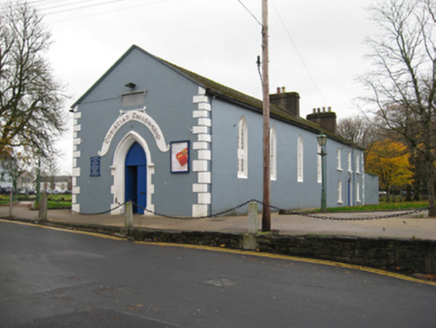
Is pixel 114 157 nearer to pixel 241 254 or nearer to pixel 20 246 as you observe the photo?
pixel 20 246

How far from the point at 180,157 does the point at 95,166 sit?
201 inches

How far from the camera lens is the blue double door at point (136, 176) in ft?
62.6

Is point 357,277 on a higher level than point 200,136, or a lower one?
lower

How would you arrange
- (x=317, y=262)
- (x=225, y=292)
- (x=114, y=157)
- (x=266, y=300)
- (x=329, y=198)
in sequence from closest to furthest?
(x=266, y=300)
(x=225, y=292)
(x=317, y=262)
(x=114, y=157)
(x=329, y=198)

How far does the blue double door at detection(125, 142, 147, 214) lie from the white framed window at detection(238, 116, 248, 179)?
14.3ft

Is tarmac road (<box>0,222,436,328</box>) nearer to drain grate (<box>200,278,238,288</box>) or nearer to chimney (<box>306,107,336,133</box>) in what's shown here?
drain grate (<box>200,278,238,288</box>)

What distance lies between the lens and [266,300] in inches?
243

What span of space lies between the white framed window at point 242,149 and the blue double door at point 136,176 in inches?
172

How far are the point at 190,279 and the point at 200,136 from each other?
10036 mm

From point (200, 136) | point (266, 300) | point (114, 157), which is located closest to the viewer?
point (266, 300)

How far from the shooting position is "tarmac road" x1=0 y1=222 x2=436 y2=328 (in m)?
5.25

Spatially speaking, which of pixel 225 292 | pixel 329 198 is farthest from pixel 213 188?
pixel 329 198

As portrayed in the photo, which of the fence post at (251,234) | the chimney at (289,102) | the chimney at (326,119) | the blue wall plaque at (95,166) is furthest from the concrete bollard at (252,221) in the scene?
the chimney at (326,119)

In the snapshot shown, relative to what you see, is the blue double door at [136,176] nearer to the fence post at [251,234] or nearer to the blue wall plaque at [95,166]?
the blue wall plaque at [95,166]
